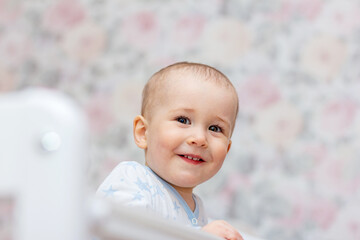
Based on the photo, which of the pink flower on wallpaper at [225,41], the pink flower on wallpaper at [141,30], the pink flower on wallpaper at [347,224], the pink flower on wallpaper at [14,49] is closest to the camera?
the pink flower on wallpaper at [347,224]

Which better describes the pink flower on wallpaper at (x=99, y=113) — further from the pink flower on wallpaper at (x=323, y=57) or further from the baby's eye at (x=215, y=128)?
the baby's eye at (x=215, y=128)

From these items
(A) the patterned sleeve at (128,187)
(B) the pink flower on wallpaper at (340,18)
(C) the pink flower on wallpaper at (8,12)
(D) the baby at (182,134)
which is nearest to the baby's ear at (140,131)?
(D) the baby at (182,134)

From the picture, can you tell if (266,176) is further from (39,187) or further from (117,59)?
(39,187)

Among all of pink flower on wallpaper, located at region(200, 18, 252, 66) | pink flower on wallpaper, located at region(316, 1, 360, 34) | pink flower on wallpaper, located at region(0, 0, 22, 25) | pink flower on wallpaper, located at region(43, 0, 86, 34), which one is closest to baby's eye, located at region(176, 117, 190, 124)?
pink flower on wallpaper, located at region(200, 18, 252, 66)

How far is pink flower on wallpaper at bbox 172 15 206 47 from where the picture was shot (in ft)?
7.95

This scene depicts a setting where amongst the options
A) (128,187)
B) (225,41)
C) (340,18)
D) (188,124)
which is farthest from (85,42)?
(128,187)

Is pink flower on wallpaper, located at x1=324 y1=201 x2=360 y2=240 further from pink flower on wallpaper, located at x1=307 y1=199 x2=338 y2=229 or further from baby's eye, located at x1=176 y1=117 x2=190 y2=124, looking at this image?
baby's eye, located at x1=176 y1=117 x2=190 y2=124

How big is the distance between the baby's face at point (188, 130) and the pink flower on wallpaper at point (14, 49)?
5.25ft

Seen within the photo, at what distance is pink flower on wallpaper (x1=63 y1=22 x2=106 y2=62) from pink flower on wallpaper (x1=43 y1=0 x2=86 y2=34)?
3 centimetres

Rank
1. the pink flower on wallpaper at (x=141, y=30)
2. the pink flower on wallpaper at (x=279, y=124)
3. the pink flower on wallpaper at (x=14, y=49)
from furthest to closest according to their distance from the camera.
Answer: the pink flower on wallpaper at (x=14, y=49), the pink flower on wallpaper at (x=141, y=30), the pink flower on wallpaper at (x=279, y=124)

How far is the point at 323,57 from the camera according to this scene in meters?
2.30

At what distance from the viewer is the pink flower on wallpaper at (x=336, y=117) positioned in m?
2.23

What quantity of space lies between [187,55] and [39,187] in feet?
6.57

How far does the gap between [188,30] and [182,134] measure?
1436mm
